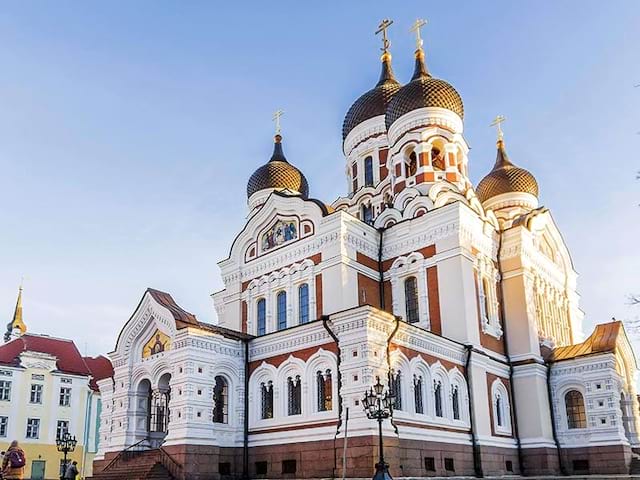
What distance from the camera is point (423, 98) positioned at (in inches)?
1068

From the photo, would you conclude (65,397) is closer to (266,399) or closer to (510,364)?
(266,399)

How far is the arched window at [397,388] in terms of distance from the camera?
57.5 ft

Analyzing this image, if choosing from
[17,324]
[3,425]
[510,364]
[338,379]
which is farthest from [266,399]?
[17,324]

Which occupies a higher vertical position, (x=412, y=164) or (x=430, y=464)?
(x=412, y=164)

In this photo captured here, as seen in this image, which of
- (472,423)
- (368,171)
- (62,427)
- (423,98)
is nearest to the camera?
(472,423)

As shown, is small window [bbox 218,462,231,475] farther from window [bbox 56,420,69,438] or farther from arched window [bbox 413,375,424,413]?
window [bbox 56,420,69,438]

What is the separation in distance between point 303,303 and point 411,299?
12.3 ft

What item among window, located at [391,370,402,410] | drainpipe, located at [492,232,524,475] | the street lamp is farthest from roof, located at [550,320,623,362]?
the street lamp


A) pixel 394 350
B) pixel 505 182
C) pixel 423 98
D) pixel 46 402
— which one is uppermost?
pixel 423 98

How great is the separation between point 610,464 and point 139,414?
1520 centimetres

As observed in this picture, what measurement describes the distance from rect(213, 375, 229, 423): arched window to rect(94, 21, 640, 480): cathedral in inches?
1.8

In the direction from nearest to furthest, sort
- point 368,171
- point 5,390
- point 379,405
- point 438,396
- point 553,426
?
point 379,405
point 438,396
point 553,426
point 368,171
point 5,390

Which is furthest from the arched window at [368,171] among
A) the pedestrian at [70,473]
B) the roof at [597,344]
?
the pedestrian at [70,473]

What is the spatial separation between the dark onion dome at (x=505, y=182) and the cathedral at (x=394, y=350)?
456cm
